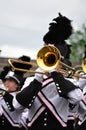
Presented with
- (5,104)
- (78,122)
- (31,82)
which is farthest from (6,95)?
(31,82)

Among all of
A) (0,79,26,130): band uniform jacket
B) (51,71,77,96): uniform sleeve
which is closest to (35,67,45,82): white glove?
(51,71,77,96): uniform sleeve

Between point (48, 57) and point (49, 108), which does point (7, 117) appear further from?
point (48, 57)

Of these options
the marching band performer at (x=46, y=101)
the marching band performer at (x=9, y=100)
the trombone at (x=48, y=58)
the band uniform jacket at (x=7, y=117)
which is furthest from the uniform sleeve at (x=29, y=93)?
the band uniform jacket at (x=7, y=117)

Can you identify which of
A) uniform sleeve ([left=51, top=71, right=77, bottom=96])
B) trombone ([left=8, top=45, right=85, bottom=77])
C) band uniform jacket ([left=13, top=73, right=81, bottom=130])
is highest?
trombone ([left=8, top=45, right=85, bottom=77])

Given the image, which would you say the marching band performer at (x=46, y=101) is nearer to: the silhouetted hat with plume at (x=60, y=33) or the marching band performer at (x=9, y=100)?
the silhouetted hat with plume at (x=60, y=33)

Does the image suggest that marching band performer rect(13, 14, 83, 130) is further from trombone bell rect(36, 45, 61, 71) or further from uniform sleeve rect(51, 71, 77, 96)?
trombone bell rect(36, 45, 61, 71)

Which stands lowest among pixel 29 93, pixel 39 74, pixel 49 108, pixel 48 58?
pixel 49 108

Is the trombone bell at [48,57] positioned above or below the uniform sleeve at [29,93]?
above

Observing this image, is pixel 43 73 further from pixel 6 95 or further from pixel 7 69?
pixel 7 69

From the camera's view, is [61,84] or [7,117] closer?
[61,84]

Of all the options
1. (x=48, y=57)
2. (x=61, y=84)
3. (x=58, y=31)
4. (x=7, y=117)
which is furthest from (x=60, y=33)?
(x=7, y=117)

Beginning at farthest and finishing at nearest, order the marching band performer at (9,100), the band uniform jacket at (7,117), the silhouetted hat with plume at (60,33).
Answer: the band uniform jacket at (7,117)
the marching band performer at (9,100)
the silhouetted hat with plume at (60,33)

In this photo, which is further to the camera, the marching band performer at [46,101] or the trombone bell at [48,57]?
the marching band performer at [46,101]

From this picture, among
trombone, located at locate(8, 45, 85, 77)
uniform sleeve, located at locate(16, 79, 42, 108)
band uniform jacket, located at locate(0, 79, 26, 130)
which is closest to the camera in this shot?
trombone, located at locate(8, 45, 85, 77)
